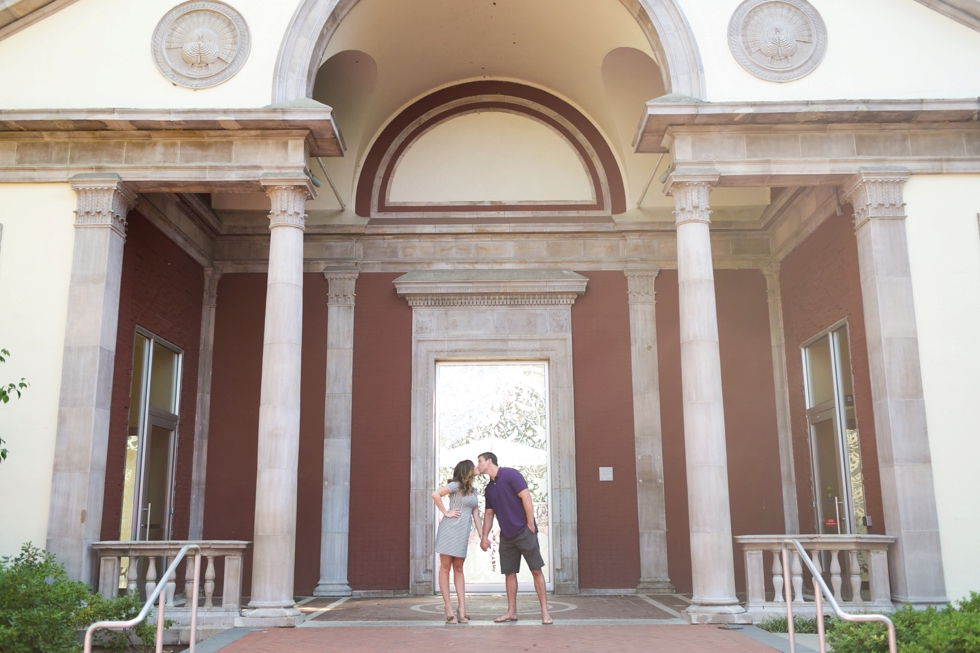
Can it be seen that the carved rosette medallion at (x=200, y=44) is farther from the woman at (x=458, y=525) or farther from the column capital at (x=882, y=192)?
the column capital at (x=882, y=192)

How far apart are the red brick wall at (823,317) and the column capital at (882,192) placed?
2.78 feet

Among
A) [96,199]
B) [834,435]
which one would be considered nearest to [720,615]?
[834,435]

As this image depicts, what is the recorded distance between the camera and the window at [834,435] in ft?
35.2

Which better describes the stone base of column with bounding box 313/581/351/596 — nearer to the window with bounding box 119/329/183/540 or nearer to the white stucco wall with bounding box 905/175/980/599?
the window with bounding box 119/329/183/540

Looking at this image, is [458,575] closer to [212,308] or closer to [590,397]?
[590,397]

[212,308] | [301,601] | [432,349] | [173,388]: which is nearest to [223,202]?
[212,308]

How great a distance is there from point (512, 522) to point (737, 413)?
5.35m

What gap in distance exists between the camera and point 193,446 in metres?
12.4

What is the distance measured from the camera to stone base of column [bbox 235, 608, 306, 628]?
852cm

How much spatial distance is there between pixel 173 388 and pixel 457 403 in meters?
3.90

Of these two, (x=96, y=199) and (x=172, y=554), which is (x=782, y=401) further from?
(x=96, y=199)

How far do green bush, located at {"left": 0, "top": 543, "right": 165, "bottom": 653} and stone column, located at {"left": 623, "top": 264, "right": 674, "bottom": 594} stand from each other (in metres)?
6.59

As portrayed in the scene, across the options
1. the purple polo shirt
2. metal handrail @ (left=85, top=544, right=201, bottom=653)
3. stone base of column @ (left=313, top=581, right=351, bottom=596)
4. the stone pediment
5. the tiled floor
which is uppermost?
the stone pediment

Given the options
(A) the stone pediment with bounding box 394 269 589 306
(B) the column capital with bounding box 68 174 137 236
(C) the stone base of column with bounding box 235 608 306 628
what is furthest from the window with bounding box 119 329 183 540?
(A) the stone pediment with bounding box 394 269 589 306
